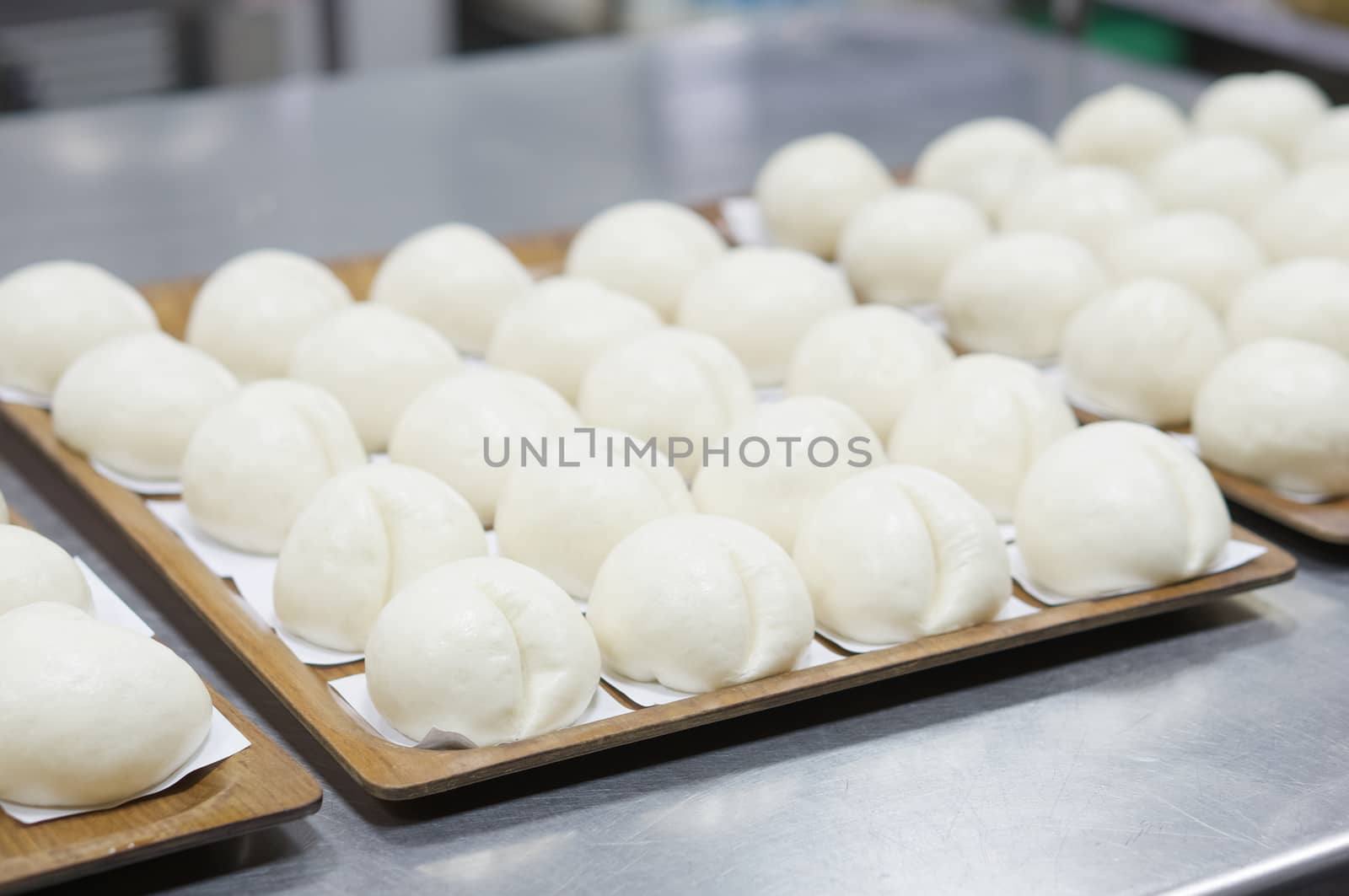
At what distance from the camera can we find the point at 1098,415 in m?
1.84

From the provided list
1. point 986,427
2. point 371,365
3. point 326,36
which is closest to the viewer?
point 986,427

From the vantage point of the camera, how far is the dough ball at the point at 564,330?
1837 mm

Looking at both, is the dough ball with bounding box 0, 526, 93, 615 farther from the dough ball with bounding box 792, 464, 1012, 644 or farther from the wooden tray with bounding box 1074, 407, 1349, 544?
the wooden tray with bounding box 1074, 407, 1349, 544

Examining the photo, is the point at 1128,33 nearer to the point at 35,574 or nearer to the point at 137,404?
the point at 137,404

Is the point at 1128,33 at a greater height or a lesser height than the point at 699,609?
greater

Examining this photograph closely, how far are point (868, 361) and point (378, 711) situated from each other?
2.54 feet

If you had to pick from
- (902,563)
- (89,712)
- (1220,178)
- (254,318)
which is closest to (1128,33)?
(1220,178)

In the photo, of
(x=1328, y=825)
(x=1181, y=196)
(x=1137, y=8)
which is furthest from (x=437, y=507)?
(x=1137, y=8)

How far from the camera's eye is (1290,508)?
1592mm

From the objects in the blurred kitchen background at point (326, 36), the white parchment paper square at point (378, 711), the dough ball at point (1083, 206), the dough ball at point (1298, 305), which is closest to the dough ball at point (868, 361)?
the dough ball at point (1298, 305)

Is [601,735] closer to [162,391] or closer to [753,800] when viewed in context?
[753,800]

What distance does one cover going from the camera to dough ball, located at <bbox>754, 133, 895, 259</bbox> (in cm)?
235

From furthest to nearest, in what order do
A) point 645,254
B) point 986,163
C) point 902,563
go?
1. point 986,163
2. point 645,254
3. point 902,563

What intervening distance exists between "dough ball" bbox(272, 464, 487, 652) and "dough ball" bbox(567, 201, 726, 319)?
726 mm
